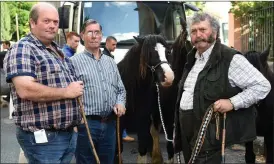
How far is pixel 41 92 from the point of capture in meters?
2.93

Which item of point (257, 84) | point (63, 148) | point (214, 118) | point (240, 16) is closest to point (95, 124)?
point (63, 148)

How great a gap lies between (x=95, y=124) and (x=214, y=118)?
1297 mm

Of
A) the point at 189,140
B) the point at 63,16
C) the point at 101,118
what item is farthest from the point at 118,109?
the point at 63,16

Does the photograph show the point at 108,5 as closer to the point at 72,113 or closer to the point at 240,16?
the point at 240,16

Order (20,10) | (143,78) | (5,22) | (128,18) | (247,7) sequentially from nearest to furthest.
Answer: (143,78) → (128,18) → (247,7) → (20,10) → (5,22)

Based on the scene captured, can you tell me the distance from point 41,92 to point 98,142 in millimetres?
1446

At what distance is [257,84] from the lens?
132 inches

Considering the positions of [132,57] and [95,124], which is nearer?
[95,124]

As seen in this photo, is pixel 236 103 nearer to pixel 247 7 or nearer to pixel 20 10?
pixel 247 7

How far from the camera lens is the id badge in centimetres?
304

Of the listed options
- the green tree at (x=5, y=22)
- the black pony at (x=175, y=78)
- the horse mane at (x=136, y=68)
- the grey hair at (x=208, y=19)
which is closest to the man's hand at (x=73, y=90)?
the grey hair at (x=208, y=19)

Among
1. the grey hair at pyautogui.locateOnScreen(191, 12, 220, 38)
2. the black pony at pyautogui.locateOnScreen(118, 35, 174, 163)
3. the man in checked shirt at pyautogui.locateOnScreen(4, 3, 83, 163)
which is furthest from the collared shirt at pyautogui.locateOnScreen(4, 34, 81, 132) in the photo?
the black pony at pyautogui.locateOnScreen(118, 35, 174, 163)

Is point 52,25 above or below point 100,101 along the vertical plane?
above

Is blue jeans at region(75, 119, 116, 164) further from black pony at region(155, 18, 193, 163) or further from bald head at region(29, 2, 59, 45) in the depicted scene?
black pony at region(155, 18, 193, 163)
